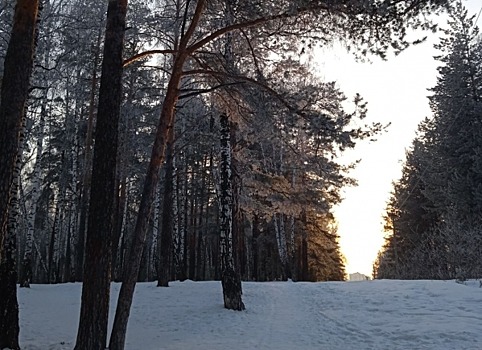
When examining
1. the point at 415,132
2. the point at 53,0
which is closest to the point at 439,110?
the point at 415,132

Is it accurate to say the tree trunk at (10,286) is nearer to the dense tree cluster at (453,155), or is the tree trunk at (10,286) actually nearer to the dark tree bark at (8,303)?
the dark tree bark at (8,303)

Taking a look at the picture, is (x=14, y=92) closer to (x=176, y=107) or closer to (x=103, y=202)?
(x=103, y=202)

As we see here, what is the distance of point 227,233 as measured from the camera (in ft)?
36.0

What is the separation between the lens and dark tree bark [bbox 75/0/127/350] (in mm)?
5617

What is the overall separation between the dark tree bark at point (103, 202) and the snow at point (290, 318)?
2013 millimetres

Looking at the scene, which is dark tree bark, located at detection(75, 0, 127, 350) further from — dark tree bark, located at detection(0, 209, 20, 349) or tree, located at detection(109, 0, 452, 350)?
dark tree bark, located at detection(0, 209, 20, 349)

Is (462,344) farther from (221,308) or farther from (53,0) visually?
(53,0)

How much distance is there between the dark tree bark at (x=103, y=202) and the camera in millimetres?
5617

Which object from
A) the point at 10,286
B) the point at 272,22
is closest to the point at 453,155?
Answer: the point at 272,22

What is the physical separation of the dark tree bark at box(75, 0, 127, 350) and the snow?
201 centimetres

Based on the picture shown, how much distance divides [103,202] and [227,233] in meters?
5.43

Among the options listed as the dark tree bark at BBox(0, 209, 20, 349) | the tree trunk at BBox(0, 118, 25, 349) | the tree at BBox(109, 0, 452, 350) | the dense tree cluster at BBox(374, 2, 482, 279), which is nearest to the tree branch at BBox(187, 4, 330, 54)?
the tree at BBox(109, 0, 452, 350)

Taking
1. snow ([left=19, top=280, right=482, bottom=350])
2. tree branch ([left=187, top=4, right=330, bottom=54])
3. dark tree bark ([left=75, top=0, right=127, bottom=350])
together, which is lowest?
snow ([left=19, top=280, right=482, bottom=350])

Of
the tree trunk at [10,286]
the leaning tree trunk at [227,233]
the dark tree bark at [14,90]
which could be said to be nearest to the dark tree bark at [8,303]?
the tree trunk at [10,286]
